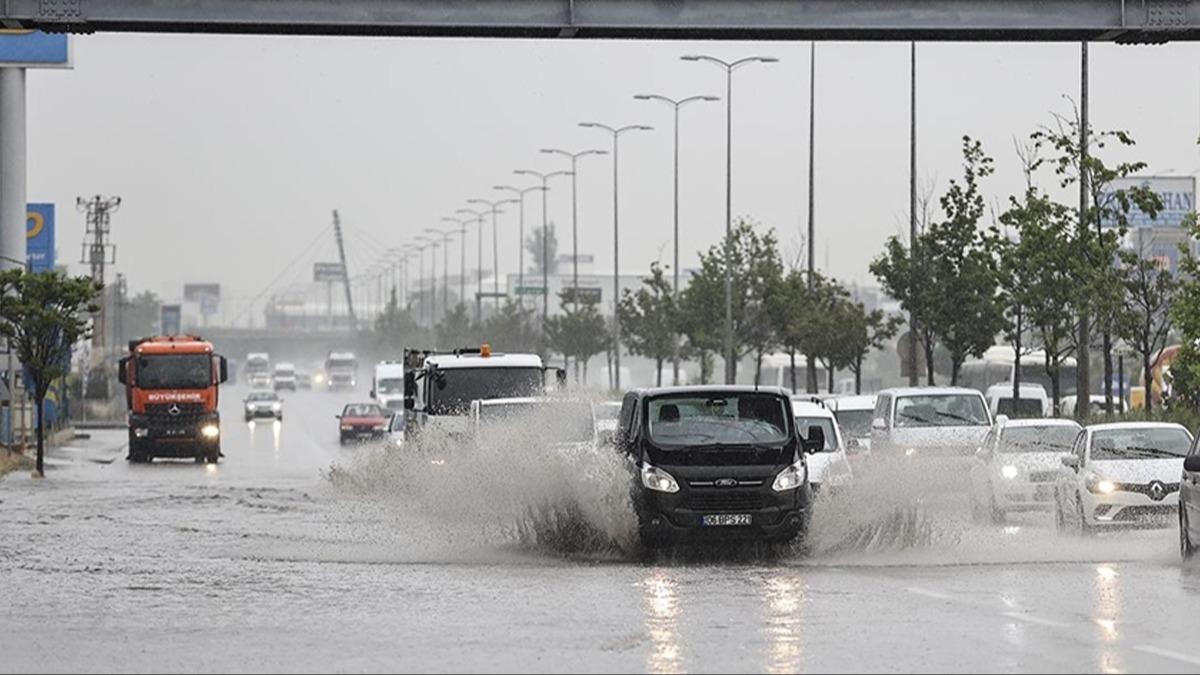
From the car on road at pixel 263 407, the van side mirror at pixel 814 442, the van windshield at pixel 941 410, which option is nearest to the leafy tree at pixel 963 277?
the van windshield at pixel 941 410

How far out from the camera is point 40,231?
9012 centimetres

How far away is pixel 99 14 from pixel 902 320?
42.1 metres

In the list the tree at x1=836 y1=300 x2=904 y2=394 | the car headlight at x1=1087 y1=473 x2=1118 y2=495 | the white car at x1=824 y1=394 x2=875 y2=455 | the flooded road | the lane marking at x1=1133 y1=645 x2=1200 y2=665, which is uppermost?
the tree at x1=836 y1=300 x2=904 y2=394

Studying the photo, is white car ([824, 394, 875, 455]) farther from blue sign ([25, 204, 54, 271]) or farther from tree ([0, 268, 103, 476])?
blue sign ([25, 204, 54, 271])

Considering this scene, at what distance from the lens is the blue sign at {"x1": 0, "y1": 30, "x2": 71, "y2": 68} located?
2813 inches

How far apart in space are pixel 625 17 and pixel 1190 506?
7.09m

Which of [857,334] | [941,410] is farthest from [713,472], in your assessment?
[857,334]

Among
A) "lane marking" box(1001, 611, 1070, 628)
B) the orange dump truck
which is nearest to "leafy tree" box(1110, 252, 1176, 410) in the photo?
the orange dump truck

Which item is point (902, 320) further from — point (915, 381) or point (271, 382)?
point (271, 382)

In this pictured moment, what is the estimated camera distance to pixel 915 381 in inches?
2202

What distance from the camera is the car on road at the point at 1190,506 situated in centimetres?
2252

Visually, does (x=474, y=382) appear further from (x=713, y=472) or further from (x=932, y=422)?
(x=713, y=472)

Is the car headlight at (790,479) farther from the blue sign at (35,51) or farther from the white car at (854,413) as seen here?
the blue sign at (35,51)

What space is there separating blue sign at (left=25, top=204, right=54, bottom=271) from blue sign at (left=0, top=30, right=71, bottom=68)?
1636cm
